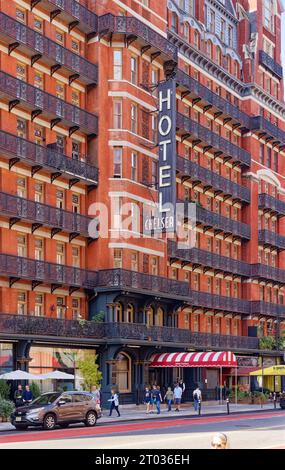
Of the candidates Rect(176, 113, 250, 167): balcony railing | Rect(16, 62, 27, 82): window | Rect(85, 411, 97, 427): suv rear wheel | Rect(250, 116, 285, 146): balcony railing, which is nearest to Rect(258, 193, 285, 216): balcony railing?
Rect(176, 113, 250, 167): balcony railing

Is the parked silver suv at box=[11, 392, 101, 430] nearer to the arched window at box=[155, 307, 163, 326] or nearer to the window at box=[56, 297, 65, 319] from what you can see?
the window at box=[56, 297, 65, 319]

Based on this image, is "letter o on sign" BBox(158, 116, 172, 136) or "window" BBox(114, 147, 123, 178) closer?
"window" BBox(114, 147, 123, 178)

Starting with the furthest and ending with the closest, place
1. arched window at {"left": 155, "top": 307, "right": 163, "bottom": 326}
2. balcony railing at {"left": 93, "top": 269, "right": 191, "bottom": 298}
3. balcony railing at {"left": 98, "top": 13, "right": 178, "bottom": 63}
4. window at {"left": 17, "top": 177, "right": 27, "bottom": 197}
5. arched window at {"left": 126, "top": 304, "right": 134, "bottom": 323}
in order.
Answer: arched window at {"left": 155, "top": 307, "right": 163, "bottom": 326}, arched window at {"left": 126, "top": 304, "right": 134, "bottom": 323}, balcony railing at {"left": 98, "top": 13, "right": 178, "bottom": 63}, balcony railing at {"left": 93, "top": 269, "right": 191, "bottom": 298}, window at {"left": 17, "top": 177, "right": 27, "bottom": 197}

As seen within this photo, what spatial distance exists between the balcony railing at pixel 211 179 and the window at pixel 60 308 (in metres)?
15.7

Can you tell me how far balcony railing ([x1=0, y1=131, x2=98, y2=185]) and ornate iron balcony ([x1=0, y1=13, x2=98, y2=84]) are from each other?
15.9ft

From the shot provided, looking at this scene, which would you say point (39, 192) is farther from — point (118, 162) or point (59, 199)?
point (118, 162)

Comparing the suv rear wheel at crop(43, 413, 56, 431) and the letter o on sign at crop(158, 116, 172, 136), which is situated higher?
the letter o on sign at crop(158, 116, 172, 136)

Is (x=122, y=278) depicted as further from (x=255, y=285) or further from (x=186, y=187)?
(x=255, y=285)

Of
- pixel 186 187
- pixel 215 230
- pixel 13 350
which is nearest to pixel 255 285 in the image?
pixel 215 230

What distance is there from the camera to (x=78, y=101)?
160 ft

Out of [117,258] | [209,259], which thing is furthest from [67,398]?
[209,259]

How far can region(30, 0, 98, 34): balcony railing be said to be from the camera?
4556 cm

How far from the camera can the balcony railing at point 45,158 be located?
1623 inches

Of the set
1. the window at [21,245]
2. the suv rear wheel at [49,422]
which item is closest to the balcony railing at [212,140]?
the window at [21,245]
